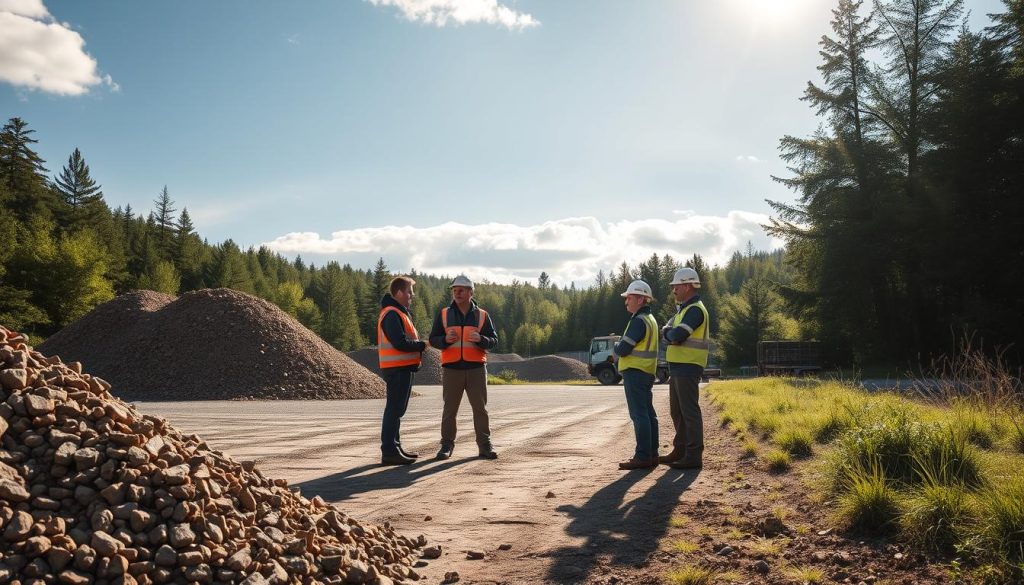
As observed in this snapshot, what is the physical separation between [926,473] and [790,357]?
104 ft

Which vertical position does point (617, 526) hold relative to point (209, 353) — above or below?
below

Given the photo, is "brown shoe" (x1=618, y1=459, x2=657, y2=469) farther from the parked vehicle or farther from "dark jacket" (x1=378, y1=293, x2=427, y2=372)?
the parked vehicle

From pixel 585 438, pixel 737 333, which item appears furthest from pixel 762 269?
pixel 585 438

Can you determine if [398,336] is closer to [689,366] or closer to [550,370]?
[689,366]

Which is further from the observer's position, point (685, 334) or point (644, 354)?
point (644, 354)

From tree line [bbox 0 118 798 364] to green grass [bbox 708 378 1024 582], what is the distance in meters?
9.37

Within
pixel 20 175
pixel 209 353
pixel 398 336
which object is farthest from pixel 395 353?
pixel 20 175

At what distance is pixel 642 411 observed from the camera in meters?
7.48

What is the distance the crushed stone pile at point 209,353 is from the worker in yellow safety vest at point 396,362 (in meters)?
15.5

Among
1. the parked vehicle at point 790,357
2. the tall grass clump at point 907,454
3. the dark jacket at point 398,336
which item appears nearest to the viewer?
the tall grass clump at point 907,454

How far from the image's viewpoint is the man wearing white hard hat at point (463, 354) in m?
8.23

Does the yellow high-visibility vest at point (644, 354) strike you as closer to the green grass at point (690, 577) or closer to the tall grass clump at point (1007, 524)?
the green grass at point (690, 577)

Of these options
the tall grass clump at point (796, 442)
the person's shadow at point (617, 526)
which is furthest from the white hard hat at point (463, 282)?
the tall grass clump at point (796, 442)

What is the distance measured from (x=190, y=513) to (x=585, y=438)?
7.64 meters
